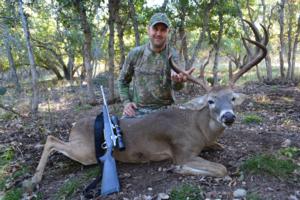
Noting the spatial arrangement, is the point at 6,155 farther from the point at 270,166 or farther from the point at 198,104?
the point at 270,166

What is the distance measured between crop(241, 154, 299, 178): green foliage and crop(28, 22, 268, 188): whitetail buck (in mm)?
337

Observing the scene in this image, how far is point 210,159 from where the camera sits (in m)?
5.00

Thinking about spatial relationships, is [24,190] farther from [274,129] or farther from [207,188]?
[274,129]

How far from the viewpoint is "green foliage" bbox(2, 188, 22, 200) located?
15.5 ft

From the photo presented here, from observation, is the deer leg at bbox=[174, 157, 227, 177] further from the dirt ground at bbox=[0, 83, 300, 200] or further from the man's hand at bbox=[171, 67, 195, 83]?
the man's hand at bbox=[171, 67, 195, 83]

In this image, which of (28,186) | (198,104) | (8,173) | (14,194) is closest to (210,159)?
(198,104)

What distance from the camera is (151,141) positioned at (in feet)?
16.3

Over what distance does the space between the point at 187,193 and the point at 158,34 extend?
7.61 ft

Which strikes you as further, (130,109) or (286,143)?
(130,109)

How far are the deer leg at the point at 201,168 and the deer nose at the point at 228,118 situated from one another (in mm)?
549

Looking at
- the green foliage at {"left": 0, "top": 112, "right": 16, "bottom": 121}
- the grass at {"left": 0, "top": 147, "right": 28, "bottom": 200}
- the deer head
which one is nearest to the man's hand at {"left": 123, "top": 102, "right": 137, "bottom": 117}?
the deer head

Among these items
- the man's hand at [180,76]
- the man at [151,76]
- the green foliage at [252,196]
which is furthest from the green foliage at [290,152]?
the man at [151,76]

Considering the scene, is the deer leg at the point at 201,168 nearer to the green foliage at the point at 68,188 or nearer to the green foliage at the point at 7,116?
the green foliage at the point at 68,188

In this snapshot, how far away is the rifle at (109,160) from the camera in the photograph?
4.35 metres
